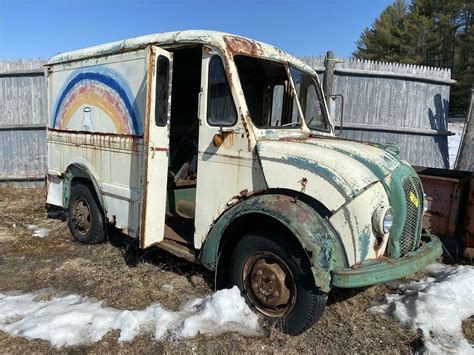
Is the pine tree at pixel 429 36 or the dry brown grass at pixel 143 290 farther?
the pine tree at pixel 429 36

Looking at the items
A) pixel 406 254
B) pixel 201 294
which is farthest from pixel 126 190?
pixel 406 254

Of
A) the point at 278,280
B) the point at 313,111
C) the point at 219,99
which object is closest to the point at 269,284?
the point at 278,280

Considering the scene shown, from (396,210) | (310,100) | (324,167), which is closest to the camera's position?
(324,167)

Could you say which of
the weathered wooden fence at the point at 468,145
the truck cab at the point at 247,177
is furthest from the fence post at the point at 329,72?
the truck cab at the point at 247,177

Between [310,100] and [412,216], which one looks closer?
[412,216]

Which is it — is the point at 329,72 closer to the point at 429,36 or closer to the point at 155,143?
the point at 155,143

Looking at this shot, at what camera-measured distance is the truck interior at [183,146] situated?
5.10 m

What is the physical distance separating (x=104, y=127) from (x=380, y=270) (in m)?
3.60

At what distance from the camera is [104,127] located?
16.1ft

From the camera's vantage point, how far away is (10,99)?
30.0 ft

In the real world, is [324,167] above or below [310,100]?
below

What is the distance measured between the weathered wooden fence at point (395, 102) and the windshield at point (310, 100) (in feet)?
12.1

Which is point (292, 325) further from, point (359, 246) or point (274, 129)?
point (274, 129)

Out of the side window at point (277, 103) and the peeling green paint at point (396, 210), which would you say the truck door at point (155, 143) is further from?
the peeling green paint at point (396, 210)
